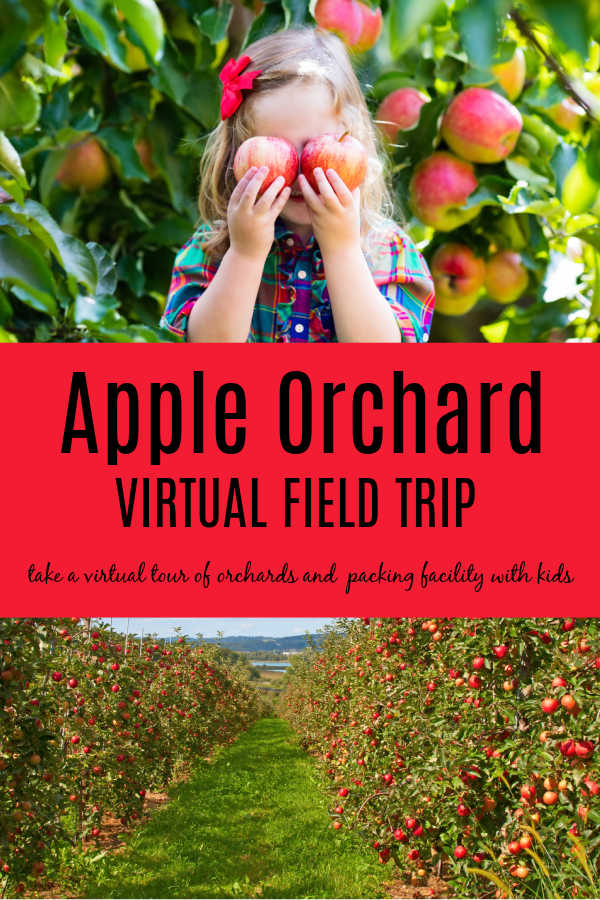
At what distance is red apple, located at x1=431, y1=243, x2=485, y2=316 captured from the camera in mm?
1262

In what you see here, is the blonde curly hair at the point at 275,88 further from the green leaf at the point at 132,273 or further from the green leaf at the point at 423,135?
the green leaf at the point at 132,273

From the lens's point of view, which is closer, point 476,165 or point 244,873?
point 476,165

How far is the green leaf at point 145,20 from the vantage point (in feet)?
1.46

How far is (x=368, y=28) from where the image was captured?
3.50ft

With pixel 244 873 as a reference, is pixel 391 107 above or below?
above

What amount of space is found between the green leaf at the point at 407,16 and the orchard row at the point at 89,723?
169 centimetres

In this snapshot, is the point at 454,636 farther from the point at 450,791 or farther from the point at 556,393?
the point at 556,393

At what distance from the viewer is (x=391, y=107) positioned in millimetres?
1207

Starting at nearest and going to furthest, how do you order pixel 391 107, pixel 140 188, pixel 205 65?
pixel 391 107
pixel 205 65
pixel 140 188

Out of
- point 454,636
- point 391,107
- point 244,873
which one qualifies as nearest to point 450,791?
point 454,636

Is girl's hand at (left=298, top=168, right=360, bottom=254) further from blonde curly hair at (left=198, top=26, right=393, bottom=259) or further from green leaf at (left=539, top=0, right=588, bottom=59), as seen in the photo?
green leaf at (left=539, top=0, right=588, bottom=59)

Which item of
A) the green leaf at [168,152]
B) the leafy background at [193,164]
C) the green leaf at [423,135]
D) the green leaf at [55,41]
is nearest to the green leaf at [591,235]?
the leafy background at [193,164]

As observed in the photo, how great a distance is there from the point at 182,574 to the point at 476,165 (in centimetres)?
78

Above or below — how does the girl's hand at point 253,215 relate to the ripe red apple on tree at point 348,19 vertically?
below
